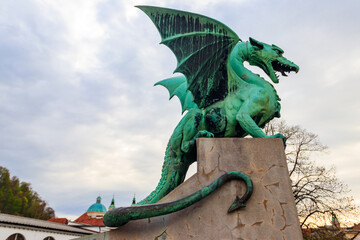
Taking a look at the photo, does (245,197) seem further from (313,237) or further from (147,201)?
(313,237)

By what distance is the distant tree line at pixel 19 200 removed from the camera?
105 feet

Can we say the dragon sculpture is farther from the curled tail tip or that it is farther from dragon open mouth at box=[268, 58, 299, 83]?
the curled tail tip

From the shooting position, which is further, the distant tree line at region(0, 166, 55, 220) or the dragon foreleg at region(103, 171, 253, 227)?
the distant tree line at region(0, 166, 55, 220)

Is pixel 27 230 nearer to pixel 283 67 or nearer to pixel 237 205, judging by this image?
pixel 237 205

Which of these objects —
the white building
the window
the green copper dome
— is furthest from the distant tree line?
the window

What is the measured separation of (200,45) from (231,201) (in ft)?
8.72

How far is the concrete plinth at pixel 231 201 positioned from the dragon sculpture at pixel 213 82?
1.38 ft

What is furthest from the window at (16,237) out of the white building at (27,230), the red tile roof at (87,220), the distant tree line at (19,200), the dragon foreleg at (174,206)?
the red tile roof at (87,220)

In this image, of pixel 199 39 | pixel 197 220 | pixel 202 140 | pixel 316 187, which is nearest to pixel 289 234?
pixel 197 220

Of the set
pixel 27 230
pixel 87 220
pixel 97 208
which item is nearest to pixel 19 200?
pixel 87 220

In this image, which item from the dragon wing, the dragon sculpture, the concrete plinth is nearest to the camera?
the concrete plinth

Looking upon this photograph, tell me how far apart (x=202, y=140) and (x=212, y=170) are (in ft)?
1.31

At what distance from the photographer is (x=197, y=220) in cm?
273

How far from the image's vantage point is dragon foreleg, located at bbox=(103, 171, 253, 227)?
8.90ft
